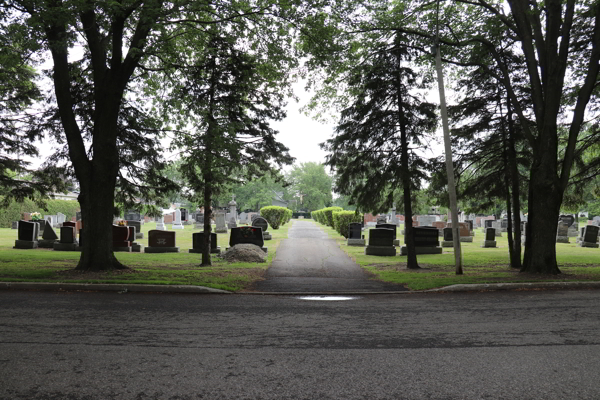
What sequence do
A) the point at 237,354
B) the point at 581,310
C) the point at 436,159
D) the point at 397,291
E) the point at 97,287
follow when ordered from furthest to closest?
the point at 436,159
the point at 397,291
the point at 97,287
the point at 581,310
the point at 237,354

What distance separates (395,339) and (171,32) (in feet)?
38.0

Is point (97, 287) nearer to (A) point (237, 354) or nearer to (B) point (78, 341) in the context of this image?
(B) point (78, 341)

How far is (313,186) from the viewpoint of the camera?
3583 inches

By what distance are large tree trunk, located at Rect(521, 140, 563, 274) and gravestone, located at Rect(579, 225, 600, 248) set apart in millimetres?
13603

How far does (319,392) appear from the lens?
334 centimetres

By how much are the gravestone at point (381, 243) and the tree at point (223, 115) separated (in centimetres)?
658

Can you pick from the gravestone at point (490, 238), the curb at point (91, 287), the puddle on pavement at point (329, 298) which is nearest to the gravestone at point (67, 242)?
the curb at point (91, 287)

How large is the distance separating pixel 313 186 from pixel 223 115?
255ft

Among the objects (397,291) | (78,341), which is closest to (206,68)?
(397,291)

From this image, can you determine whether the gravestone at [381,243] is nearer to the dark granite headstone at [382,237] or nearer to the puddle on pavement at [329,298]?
the dark granite headstone at [382,237]

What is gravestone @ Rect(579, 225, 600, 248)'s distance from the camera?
21820 mm

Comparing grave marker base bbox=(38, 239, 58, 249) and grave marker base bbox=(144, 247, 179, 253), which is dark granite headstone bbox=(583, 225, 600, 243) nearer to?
grave marker base bbox=(144, 247, 179, 253)

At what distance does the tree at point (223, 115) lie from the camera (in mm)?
11734

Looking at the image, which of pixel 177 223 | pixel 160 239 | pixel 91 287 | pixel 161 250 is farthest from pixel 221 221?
pixel 91 287
